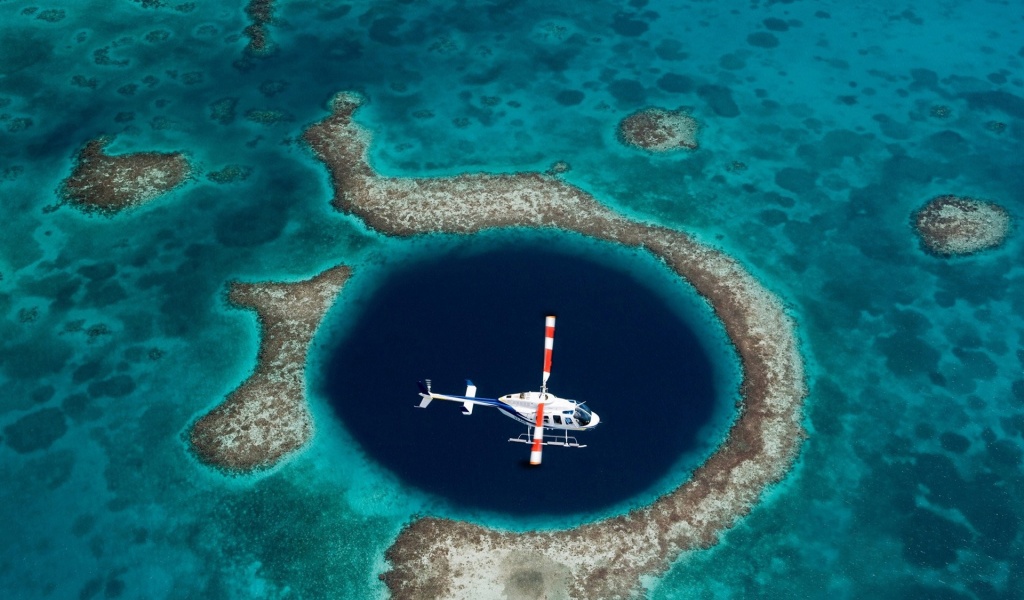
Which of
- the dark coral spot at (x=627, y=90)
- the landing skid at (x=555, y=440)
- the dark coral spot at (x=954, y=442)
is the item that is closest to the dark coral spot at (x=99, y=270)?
the landing skid at (x=555, y=440)

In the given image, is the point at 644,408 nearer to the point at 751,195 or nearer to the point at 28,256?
the point at 751,195

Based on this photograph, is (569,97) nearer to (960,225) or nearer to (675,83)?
(675,83)

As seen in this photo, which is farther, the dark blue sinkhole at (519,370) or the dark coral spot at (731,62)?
the dark coral spot at (731,62)

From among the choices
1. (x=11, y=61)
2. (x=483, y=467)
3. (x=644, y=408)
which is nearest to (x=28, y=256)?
(x=11, y=61)

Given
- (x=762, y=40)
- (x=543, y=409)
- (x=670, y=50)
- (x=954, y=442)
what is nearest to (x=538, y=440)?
(x=543, y=409)

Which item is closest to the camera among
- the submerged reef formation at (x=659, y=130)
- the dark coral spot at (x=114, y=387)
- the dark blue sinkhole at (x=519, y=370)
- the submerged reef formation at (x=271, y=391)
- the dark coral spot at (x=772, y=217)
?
the dark blue sinkhole at (x=519, y=370)

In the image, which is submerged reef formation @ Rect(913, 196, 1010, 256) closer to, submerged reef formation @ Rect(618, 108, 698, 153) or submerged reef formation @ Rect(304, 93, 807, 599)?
submerged reef formation @ Rect(304, 93, 807, 599)

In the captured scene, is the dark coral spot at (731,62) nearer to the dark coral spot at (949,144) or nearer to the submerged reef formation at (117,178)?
the dark coral spot at (949,144)

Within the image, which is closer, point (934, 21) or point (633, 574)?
point (633, 574)
